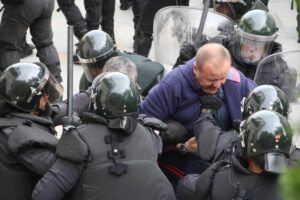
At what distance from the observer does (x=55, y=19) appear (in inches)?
411

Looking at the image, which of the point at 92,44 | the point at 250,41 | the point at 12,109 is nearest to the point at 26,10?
the point at 92,44

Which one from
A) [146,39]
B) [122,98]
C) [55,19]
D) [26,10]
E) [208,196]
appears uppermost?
[122,98]

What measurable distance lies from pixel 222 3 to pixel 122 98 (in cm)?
341

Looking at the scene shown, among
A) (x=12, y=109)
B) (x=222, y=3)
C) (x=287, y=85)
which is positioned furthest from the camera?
(x=222, y=3)

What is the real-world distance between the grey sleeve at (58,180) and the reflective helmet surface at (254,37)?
2.06m

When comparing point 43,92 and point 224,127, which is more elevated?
point 43,92

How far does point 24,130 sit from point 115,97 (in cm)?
52

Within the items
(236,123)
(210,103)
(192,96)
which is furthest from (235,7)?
(236,123)

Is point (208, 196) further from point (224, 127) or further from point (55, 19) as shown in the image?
point (55, 19)

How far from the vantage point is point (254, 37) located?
4.73 metres

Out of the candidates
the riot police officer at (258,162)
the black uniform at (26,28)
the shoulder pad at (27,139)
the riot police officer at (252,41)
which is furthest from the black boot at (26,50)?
the riot police officer at (258,162)

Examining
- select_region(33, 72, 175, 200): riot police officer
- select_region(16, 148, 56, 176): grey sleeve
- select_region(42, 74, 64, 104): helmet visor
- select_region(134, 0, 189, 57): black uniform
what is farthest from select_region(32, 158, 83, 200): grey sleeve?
select_region(134, 0, 189, 57): black uniform

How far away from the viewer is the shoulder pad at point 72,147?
10.2 ft

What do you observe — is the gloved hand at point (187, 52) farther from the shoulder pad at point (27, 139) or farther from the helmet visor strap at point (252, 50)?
the shoulder pad at point (27, 139)
